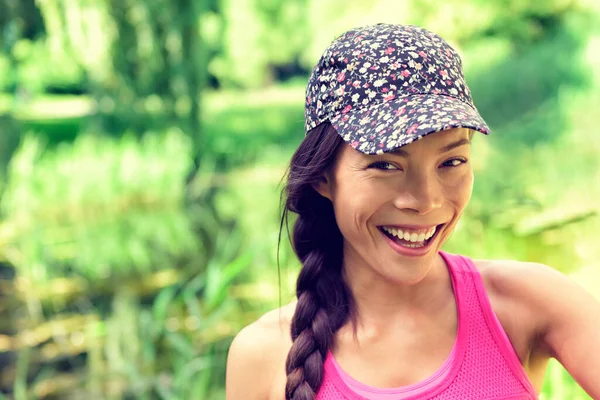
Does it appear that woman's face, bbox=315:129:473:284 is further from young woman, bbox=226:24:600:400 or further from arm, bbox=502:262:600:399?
arm, bbox=502:262:600:399

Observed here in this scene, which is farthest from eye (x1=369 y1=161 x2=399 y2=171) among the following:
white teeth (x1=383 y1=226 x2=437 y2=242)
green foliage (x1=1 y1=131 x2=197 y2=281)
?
green foliage (x1=1 y1=131 x2=197 y2=281)

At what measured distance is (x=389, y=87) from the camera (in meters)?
1.15

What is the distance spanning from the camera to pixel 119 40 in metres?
6.23

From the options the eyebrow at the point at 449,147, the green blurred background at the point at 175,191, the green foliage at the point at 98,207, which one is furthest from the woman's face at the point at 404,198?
the green foliage at the point at 98,207

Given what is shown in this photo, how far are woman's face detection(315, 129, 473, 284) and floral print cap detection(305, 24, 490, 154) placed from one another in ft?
0.12

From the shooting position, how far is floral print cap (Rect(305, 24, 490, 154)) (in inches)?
43.4

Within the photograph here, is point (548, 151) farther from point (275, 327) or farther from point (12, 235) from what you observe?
point (275, 327)

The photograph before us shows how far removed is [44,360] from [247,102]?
15301 millimetres

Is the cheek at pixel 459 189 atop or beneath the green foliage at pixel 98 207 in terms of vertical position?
atop

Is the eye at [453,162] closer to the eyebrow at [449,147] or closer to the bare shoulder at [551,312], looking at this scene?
the eyebrow at [449,147]

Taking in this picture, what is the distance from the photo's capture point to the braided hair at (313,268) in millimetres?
1218

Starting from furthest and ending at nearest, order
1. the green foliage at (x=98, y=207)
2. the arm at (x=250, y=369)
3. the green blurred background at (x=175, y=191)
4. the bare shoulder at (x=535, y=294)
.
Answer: the green foliage at (x=98, y=207), the green blurred background at (x=175, y=191), the arm at (x=250, y=369), the bare shoulder at (x=535, y=294)

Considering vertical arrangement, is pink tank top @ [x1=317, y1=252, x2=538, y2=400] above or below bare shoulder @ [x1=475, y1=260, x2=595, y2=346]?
below

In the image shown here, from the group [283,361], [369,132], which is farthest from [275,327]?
[369,132]
